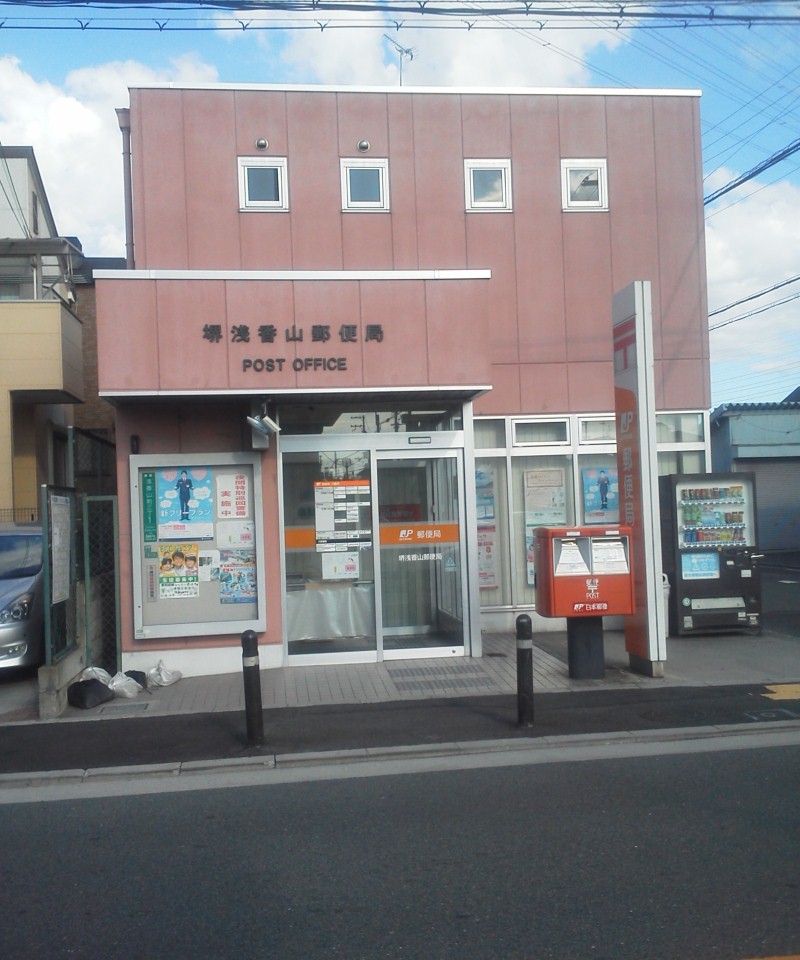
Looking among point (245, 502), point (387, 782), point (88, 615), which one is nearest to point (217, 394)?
point (245, 502)

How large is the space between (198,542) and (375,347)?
3.10 metres

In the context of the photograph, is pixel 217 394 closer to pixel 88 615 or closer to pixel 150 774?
pixel 88 615

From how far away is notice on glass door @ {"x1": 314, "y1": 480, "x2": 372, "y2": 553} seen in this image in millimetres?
11859

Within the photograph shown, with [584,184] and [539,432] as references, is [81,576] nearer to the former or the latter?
[539,432]

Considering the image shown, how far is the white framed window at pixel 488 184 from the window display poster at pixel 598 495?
4.03m

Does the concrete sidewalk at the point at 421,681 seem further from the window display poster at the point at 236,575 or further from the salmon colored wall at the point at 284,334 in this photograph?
the salmon colored wall at the point at 284,334

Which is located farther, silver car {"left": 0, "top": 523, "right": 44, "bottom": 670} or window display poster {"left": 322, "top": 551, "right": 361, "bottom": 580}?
window display poster {"left": 322, "top": 551, "right": 361, "bottom": 580}

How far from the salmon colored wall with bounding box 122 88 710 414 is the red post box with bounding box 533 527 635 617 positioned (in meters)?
3.61

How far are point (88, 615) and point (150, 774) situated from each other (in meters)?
3.66

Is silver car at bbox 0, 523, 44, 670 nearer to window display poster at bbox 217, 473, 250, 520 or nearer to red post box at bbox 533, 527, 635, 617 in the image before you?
window display poster at bbox 217, 473, 250, 520

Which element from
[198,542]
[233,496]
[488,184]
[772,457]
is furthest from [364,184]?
[772,457]

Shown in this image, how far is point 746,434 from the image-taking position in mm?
29250

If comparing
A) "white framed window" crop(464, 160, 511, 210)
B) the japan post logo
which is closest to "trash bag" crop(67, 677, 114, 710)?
the japan post logo

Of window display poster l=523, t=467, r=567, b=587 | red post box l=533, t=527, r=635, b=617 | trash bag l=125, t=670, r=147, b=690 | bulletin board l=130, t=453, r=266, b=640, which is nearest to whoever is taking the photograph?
red post box l=533, t=527, r=635, b=617
